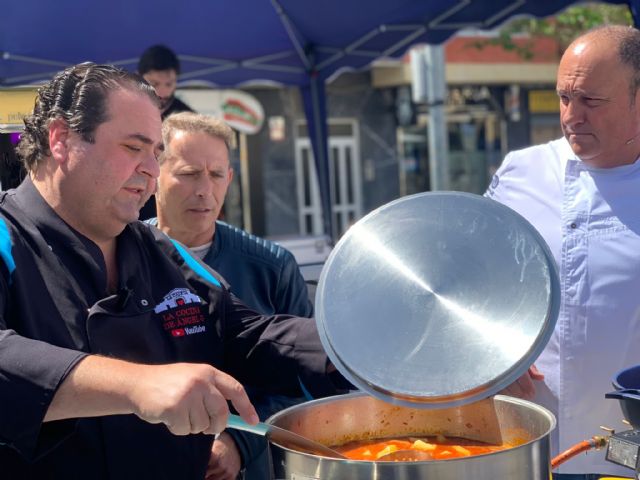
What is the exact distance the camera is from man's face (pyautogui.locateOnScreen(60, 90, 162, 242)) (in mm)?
1671

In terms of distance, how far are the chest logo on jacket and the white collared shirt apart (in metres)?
0.94

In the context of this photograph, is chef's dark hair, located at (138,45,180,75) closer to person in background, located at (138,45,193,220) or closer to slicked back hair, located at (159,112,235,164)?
person in background, located at (138,45,193,220)

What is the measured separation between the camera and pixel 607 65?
7.62 ft

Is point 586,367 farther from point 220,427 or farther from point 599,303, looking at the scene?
point 220,427

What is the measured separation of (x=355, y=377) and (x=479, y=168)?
642 inches

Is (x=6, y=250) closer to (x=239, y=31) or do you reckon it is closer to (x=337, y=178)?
(x=239, y=31)

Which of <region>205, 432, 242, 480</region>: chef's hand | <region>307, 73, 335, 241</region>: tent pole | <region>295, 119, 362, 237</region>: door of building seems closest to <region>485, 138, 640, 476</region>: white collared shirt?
<region>205, 432, 242, 480</region>: chef's hand

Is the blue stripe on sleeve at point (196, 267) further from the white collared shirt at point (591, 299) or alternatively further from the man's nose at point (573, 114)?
the man's nose at point (573, 114)

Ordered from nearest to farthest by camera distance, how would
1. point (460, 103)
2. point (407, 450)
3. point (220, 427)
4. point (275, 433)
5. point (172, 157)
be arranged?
point (220, 427) → point (275, 433) → point (407, 450) → point (172, 157) → point (460, 103)

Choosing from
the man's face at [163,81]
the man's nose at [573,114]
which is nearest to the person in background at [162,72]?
the man's face at [163,81]

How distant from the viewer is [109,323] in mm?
1596

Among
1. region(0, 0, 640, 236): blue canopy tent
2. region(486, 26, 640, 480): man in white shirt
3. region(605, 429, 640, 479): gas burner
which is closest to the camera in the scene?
region(605, 429, 640, 479): gas burner

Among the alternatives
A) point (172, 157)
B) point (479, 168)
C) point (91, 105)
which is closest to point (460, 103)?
point (479, 168)

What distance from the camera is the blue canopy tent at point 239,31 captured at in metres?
5.96
